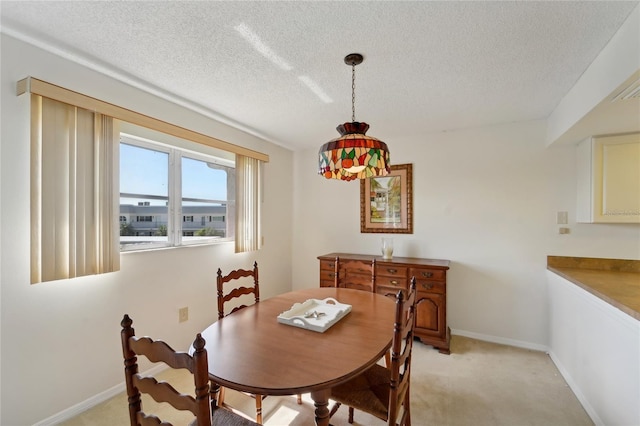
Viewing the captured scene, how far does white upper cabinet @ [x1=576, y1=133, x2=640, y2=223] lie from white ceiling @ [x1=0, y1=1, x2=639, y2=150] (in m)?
0.59

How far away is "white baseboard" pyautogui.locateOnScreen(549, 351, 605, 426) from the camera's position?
1792 millimetres

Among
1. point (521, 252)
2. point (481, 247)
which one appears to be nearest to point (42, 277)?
point (481, 247)

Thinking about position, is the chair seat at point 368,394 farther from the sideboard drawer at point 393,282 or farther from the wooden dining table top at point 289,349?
the sideboard drawer at point 393,282

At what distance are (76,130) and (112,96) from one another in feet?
1.24

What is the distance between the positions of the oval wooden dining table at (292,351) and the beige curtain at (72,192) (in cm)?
110

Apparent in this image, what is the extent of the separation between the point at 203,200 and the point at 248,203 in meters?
0.50

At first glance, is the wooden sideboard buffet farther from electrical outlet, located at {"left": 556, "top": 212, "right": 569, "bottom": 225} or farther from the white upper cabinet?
the white upper cabinet

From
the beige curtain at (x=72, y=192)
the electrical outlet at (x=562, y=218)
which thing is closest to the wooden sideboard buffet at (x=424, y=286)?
the electrical outlet at (x=562, y=218)

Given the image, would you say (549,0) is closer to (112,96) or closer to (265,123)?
(265,123)

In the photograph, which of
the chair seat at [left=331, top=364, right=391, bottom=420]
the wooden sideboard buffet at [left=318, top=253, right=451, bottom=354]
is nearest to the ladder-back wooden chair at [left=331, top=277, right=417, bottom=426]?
the chair seat at [left=331, top=364, right=391, bottom=420]

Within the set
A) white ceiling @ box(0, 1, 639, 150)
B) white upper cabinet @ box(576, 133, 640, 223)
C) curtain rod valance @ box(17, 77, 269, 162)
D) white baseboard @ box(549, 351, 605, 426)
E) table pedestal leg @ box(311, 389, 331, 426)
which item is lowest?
white baseboard @ box(549, 351, 605, 426)

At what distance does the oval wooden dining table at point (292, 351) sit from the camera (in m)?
1.07

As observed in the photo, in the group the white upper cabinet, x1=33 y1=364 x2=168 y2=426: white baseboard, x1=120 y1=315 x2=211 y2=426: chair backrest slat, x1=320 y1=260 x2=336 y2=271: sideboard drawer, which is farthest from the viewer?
x1=320 y1=260 x2=336 y2=271: sideboard drawer

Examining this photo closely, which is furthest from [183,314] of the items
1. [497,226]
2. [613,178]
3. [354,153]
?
[613,178]
